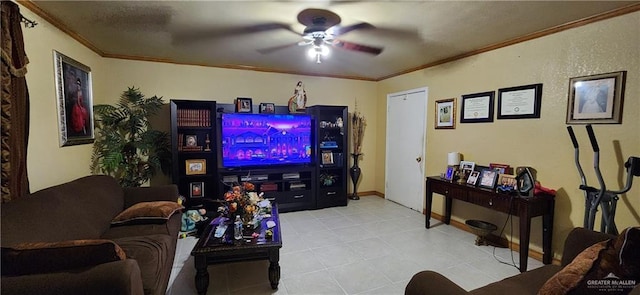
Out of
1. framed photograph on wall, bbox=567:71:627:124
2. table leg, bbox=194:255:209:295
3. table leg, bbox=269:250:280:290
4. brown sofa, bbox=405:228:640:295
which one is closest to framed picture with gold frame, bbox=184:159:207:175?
table leg, bbox=194:255:209:295

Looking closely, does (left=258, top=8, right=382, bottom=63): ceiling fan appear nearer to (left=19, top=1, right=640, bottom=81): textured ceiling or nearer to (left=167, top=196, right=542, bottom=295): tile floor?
(left=19, top=1, right=640, bottom=81): textured ceiling

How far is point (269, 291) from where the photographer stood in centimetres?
213

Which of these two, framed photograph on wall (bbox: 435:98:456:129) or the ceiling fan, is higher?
the ceiling fan

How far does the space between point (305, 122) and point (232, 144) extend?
1.17m

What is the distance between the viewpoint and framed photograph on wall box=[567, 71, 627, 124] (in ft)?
7.11

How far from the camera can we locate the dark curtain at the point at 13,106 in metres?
1.67

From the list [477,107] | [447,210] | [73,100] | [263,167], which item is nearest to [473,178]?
[447,210]

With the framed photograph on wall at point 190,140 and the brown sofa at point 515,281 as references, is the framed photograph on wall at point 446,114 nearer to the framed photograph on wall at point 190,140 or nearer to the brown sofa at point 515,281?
the brown sofa at point 515,281

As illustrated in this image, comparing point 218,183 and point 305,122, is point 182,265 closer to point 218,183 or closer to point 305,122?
point 218,183

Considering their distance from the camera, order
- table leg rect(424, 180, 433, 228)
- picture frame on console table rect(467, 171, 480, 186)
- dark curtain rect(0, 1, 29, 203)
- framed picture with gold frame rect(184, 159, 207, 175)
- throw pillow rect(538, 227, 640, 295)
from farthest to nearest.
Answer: framed picture with gold frame rect(184, 159, 207, 175) < table leg rect(424, 180, 433, 228) < picture frame on console table rect(467, 171, 480, 186) < dark curtain rect(0, 1, 29, 203) < throw pillow rect(538, 227, 640, 295)

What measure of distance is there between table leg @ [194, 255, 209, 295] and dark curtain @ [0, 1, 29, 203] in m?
1.23

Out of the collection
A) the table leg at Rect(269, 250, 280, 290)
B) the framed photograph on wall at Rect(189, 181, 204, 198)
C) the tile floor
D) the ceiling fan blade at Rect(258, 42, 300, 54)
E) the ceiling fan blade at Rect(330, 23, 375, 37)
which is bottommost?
the tile floor

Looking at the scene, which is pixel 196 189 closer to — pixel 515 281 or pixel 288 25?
pixel 288 25

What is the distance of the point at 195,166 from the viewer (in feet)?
12.3
